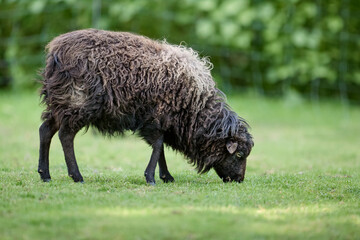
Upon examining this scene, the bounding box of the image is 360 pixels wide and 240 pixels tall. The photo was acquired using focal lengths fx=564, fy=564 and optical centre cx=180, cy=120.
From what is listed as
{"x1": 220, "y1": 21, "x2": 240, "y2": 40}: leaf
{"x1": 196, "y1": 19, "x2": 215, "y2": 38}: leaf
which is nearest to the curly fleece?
{"x1": 196, "y1": 19, "x2": 215, "y2": 38}: leaf

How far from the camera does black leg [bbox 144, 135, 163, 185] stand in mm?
7574

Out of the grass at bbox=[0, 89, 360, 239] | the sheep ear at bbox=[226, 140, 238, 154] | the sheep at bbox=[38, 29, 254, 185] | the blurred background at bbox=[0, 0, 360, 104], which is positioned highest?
the blurred background at bbox=[0, 0, 360, 104]

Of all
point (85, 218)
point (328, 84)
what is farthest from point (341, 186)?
point (328, 84)

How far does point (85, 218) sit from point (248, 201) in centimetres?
199

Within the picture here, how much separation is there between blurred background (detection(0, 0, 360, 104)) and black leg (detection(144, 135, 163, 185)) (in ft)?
31.1

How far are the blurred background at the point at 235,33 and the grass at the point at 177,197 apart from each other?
18.3ft

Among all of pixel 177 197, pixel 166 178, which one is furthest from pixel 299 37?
pixel 177 197

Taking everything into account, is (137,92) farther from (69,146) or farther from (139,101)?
(69,146)

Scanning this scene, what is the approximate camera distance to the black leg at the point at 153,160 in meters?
7.57

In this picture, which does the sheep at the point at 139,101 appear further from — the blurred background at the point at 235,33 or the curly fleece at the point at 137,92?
the blurred background at the point at 235,33

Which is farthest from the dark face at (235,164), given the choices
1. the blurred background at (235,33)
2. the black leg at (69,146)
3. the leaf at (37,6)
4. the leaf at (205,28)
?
the leaf at (37,6)

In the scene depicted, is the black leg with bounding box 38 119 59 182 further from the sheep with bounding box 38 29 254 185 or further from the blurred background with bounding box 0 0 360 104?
the blurred background with bounding box 0 0 360 104

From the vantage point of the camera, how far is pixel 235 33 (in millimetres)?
17328

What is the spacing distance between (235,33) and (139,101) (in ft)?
34.1
